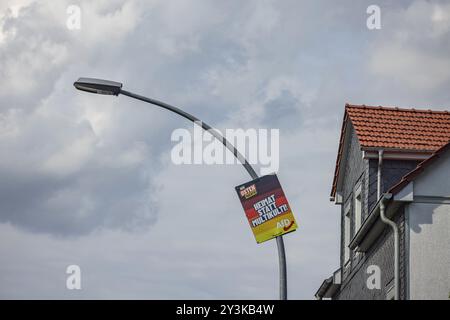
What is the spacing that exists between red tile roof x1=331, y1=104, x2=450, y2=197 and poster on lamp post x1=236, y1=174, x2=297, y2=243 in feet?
22.8

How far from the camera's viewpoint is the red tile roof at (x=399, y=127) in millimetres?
24750

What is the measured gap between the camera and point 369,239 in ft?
78.6

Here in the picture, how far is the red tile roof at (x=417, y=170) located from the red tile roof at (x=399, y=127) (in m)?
2.31

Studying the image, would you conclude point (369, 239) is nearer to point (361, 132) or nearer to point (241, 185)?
point (361, 132)

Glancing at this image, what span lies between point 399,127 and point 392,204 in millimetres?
4064

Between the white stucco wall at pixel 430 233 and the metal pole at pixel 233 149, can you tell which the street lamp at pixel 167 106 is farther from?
the white stucco wall at pixel 430 233

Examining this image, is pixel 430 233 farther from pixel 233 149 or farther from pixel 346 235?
pixel 346 235

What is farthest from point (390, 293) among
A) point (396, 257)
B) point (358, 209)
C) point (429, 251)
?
point (358, 209)

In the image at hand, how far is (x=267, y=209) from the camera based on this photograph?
714 inches

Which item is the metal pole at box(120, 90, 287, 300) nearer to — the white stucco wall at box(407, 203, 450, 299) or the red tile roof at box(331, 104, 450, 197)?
the white stucco wall at box(407, 203, 450, 299)
